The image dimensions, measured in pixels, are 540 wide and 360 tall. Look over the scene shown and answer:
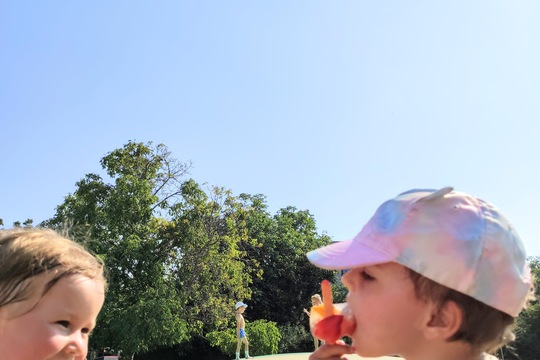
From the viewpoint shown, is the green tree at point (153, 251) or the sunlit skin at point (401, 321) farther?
the green tree at point (153, 251)

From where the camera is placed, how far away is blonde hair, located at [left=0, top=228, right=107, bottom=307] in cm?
166

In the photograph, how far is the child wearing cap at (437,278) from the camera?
1477 mm

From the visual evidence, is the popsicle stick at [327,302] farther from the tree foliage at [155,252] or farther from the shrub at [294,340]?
the shrub at [294,340]

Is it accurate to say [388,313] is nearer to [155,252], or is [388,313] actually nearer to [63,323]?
[63,323]

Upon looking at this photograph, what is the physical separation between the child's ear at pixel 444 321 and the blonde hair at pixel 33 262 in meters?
1.13

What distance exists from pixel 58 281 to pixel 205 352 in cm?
2808

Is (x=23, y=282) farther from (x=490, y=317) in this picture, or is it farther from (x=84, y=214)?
(x=84, y=214)

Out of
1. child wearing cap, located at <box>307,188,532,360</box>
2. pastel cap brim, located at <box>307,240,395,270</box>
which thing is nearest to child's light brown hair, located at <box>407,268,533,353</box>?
child wearing cap, located at <box>307,188,532,360</box>

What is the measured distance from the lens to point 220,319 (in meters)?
21.6

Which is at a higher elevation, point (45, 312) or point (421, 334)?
point (45, 312)

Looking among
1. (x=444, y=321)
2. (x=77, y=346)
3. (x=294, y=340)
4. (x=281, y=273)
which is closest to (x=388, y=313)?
(x=444, y=321)

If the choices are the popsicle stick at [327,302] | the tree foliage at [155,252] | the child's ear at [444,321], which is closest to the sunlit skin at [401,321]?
the child's ear at [444,321]

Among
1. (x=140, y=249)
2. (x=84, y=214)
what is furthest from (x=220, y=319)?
(x=84, y=214)

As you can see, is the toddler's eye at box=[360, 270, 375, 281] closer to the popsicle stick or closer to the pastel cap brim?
the pastel cap brim
